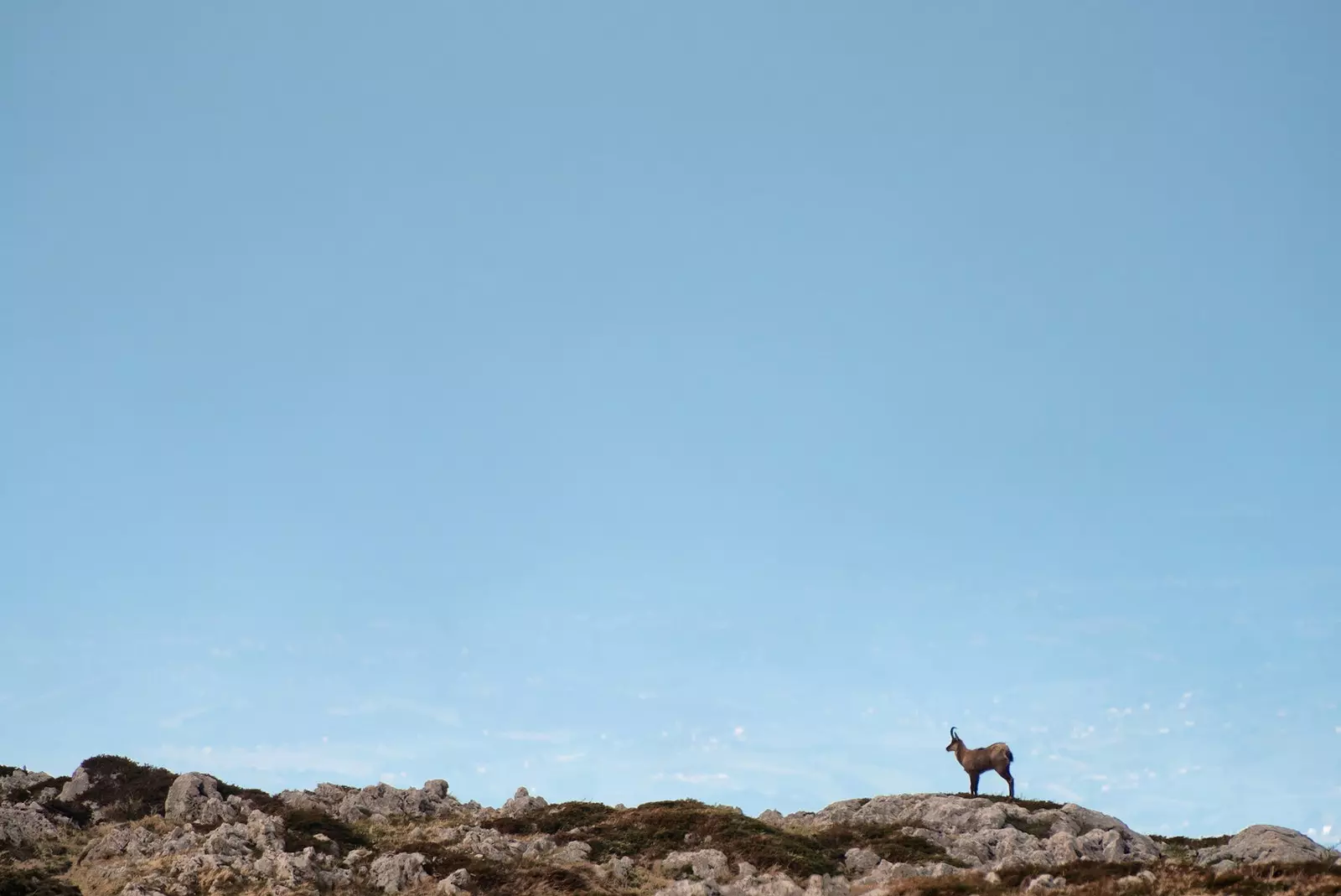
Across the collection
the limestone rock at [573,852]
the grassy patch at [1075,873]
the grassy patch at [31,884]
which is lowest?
the grassy patch at [31,884]

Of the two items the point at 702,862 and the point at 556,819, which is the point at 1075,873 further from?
the point at 556,819

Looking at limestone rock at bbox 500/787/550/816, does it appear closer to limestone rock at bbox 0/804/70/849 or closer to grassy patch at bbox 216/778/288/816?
grassy patch at bbox 216/778/288/816

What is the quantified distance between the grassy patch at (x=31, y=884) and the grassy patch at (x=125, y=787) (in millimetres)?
7789

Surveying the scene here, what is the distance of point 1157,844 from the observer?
136ft

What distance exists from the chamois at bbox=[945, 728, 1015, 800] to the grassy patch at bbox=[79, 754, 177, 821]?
1344 inches

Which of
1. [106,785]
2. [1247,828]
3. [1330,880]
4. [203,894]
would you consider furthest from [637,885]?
[106,785]

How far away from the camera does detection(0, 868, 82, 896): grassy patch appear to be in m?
32.4

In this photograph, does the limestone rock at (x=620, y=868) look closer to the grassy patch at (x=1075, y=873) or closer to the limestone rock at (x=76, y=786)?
the grassy patch at (x=1075, y=873)

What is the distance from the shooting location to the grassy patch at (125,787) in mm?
42750

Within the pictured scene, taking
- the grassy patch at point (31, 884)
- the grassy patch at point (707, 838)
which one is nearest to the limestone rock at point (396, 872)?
the grassy patch at point (707, 838)

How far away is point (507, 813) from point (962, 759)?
20.6 meters

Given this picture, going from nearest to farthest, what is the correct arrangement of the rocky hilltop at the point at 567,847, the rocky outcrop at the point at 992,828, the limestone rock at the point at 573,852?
the rocky hilltop at the point at 567,847 < the rocky outcrop at the point at 992,828 < the limestone rock at the point at 573,852

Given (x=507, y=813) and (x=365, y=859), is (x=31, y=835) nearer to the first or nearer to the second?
(x=365, y=859)

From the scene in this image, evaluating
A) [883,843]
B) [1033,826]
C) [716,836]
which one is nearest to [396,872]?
[716,836]
